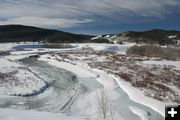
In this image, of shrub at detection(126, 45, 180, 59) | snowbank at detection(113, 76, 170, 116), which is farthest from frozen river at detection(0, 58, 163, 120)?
shrub at detection(126, 45, 180, 59)

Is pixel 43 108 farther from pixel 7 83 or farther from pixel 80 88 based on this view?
pixel 7 83

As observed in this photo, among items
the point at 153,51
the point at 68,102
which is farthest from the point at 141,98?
the point at 153,51

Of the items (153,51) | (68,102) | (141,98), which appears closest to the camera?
(68,102)

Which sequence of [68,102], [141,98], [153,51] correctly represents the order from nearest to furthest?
[68,102]
[141,98]
[153,51]

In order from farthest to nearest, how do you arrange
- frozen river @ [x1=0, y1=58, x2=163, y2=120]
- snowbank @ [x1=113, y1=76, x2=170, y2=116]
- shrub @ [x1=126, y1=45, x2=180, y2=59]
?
shrub @ [x1=126, y1=45, x2=180, y2=59] → snowbank @ [x1=113, y1=76, x2=170, y2=116] → frozen river @ [x1=0, y1=58, x2=163, y2=120]

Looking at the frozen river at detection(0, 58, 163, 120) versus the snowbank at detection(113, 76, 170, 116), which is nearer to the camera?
the frozen river at detection(0, 58, 163, 120)

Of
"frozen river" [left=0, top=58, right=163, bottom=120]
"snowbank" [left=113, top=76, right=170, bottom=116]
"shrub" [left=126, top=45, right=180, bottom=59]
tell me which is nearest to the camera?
"frozen river" [left=0, top=58, right=163, bottom=120]

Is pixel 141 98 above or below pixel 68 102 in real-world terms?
below

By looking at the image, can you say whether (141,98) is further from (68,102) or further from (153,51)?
(153,51)

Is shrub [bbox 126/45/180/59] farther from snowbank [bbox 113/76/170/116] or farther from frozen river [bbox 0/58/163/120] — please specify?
frozen river [bbox 0/58/163/120]

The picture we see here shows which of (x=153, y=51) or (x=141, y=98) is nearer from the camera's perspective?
(x=141, y=98)

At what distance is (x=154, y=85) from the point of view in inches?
987

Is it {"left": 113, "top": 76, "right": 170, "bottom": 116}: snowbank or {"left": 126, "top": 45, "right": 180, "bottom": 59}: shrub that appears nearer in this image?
{"left": 113, "top": 76, "right": 170, "bottom": 116}: snowbank

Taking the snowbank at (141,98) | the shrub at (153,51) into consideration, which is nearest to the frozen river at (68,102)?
the snowbank at (141,98)
